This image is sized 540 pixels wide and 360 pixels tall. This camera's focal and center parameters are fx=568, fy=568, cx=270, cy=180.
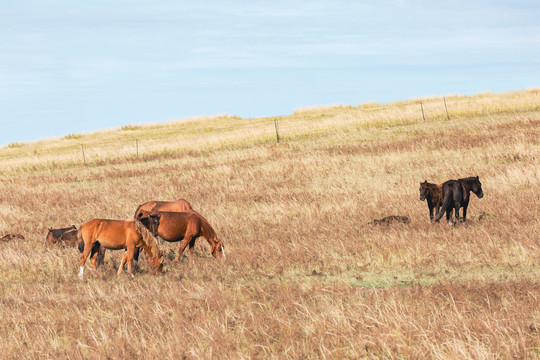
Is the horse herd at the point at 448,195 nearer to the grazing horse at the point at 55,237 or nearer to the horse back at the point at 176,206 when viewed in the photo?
the horse back at the point at 176,206

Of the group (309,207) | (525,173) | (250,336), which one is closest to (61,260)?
(250,336)

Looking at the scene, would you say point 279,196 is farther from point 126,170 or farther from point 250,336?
point 126,170

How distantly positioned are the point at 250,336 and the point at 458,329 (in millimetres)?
2585

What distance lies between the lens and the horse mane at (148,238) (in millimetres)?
10617

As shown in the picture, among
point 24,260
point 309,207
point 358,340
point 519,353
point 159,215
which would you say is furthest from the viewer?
point 309,207

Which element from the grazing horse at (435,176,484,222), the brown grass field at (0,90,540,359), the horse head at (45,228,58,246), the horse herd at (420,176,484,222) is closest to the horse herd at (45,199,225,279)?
the brown grass field at (0,90,540,359)

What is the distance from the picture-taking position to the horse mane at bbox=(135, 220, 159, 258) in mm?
10617

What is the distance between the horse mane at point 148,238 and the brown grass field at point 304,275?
53 cm

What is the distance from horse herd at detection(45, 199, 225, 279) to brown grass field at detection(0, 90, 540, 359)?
360 millimetres

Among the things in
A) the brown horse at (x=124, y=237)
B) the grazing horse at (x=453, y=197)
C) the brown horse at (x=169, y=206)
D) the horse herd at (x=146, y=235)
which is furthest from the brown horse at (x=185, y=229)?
the grazing horse at (x=453, y=197)

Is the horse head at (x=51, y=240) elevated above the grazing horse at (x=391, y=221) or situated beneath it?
elevated above

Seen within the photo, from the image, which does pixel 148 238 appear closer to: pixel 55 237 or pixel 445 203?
pixel 55 237

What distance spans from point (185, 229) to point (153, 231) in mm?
648

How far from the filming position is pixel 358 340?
678cm
